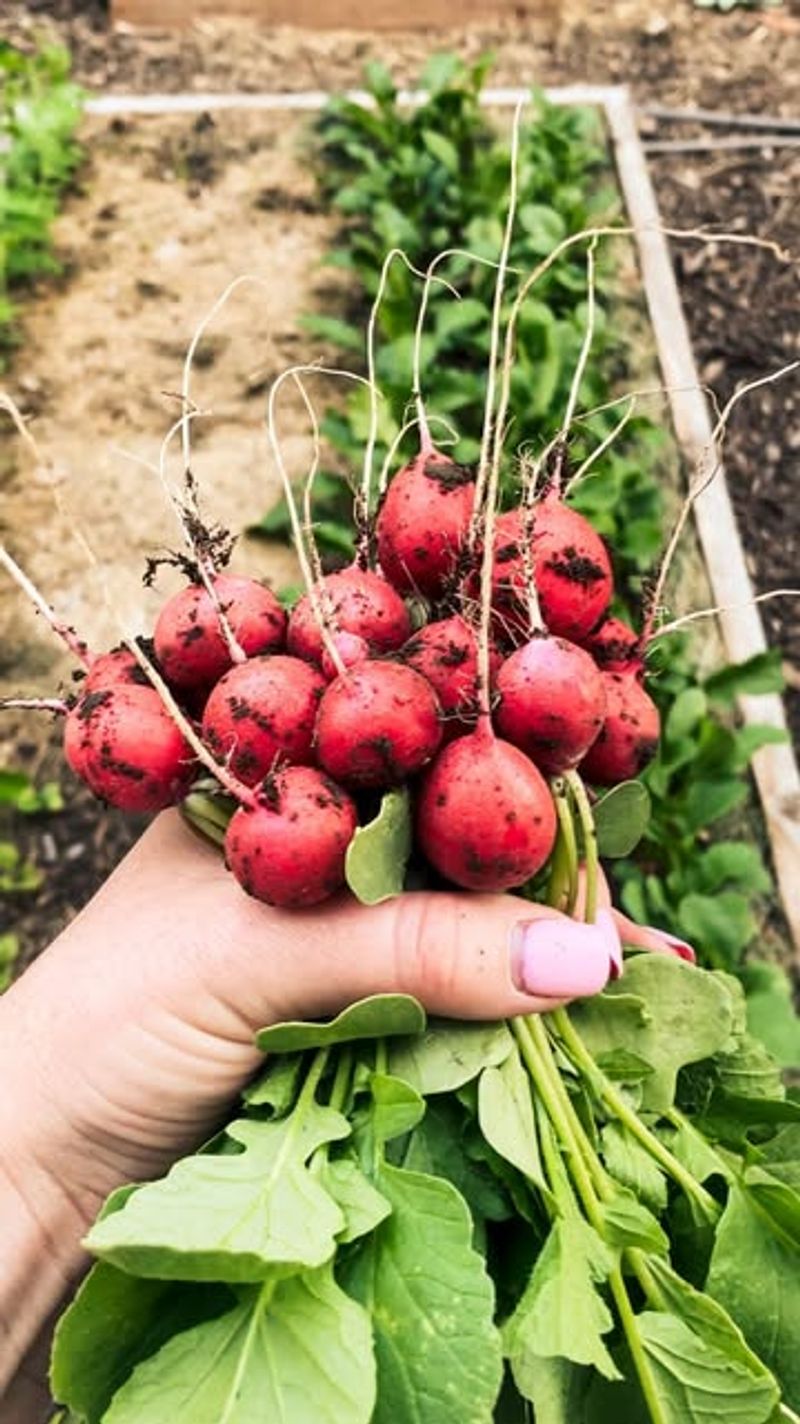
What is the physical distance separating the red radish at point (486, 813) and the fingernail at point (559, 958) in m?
0.06

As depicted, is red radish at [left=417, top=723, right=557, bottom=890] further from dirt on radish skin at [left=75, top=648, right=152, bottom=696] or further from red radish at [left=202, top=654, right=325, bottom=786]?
dirt on radish skin at [left=75, top=648, right=152, bottom=696]

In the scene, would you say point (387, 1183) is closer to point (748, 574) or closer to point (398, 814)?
point (398, 814)

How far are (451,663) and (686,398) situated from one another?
2.19 m

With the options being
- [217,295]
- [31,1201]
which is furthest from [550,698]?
[217,295]

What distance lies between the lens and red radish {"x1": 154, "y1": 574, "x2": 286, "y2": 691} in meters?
1.29

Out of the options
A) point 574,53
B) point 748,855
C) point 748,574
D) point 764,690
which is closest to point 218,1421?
point 748,855

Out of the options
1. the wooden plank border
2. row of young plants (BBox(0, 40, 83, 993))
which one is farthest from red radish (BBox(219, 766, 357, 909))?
row of young plants (BBox(0, 40, 83, 993))

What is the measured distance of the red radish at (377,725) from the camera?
3.76ft

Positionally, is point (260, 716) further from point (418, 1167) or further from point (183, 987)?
point (418, 1167)

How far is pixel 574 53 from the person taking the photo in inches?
185

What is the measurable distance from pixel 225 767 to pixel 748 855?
147 centimetres

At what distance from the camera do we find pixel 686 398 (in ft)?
10.6

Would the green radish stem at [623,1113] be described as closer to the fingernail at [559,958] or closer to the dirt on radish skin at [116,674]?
the fingernail at [559,958]

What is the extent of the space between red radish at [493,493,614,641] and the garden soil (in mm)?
1730
